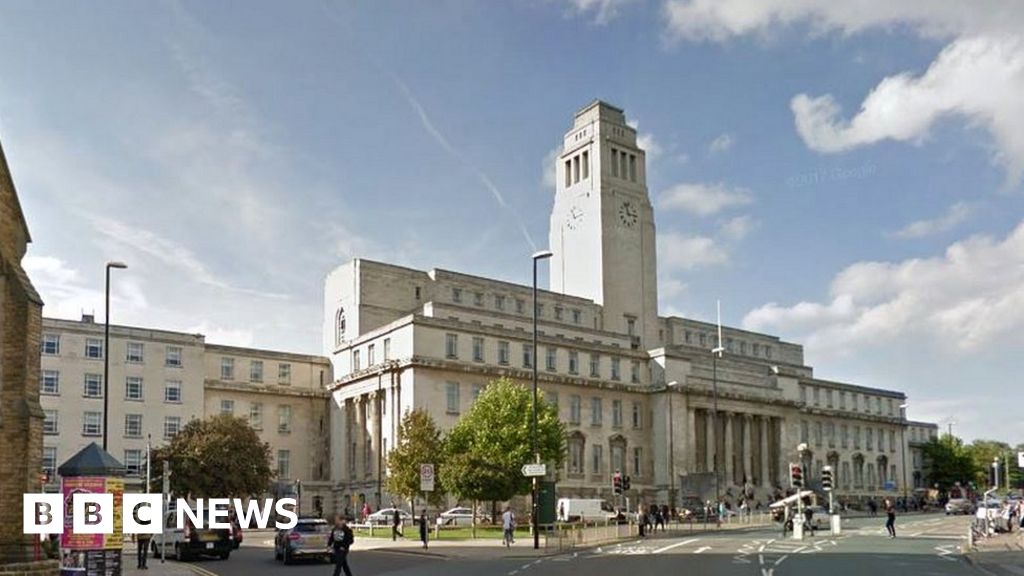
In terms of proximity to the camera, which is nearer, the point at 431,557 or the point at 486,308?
the point at 431,557

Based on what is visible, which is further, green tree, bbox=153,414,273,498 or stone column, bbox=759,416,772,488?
stone column, bbox=759,416,772,488

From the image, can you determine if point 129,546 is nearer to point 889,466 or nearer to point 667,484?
point 667,484

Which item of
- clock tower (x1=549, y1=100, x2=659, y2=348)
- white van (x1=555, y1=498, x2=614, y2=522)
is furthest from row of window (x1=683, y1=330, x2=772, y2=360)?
white van (x1=555, y1=498, x2=614, y2=522)

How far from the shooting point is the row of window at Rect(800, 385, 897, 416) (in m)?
127

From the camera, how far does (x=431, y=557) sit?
40094mm

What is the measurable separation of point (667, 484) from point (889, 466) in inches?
2024

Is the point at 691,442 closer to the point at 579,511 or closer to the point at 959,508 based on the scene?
the point at 959,508

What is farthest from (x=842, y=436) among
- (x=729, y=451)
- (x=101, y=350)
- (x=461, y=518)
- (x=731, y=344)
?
(x=101, y=350)

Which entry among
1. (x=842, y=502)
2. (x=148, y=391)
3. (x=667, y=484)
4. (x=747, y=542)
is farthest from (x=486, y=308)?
(x=747, y=542)

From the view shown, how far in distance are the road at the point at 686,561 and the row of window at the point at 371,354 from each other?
39.8 m

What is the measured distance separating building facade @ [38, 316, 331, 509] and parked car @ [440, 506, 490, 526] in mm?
19335

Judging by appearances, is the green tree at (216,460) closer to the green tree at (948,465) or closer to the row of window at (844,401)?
the row of window at (844,401)

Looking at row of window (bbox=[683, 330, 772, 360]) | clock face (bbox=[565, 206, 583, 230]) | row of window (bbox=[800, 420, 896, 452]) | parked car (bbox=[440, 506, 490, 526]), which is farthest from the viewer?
row of window (bbox=[800, 420, 896, 452])

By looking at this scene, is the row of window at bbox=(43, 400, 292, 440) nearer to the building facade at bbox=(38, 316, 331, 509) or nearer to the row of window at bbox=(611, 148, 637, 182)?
the building facade at bbox=(38, 316, 331, 509)
